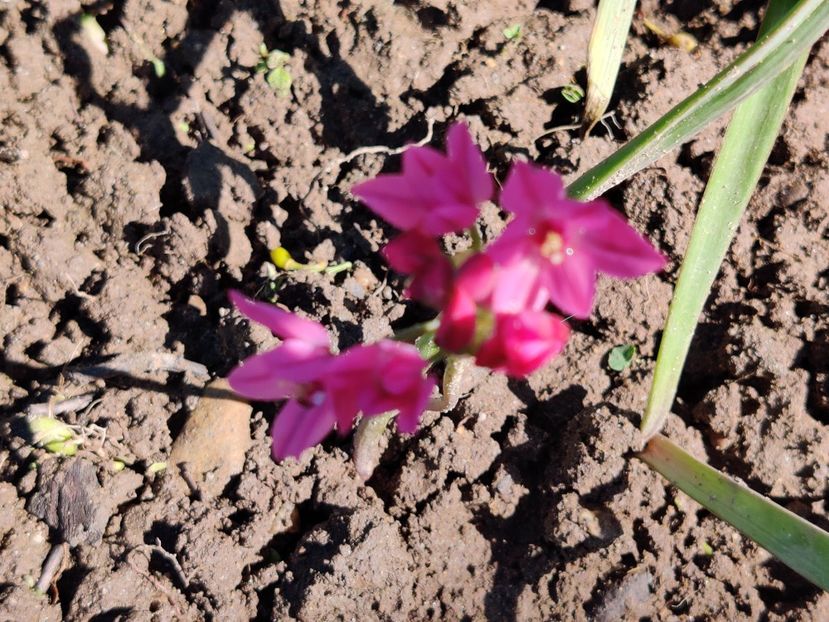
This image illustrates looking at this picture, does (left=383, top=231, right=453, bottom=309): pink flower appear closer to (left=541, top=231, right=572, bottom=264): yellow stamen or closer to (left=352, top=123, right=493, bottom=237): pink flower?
→ (left=352, top=123, right=493, bottom=237): pink flower

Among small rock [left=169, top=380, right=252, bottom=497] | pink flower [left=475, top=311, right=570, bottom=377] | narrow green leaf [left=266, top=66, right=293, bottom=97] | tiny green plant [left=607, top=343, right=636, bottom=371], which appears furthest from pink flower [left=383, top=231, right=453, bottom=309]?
narrow green leaf [left=266, top=66, right=293, bottom=97]

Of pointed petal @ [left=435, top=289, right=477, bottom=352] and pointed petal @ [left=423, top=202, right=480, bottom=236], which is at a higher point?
pointed petal @ [left=423, top=202, right=480, bottom=236]

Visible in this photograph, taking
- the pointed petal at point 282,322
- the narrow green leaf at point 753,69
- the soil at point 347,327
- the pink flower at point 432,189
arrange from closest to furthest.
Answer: the pink flower at point 432,189
the pointed petal at point 282,322
the narrow green leaf at point 753,69
the soil at point 347,327

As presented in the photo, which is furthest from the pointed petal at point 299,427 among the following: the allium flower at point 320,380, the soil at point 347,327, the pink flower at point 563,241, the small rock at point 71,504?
the small rock at point 71,504

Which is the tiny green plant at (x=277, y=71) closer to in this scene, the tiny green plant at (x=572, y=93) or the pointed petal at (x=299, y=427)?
the tiny green plant at (x=572, y=93)

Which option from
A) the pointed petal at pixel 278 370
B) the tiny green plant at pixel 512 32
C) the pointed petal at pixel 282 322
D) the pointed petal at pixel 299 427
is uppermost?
the tiny green plant at pixel 512 32

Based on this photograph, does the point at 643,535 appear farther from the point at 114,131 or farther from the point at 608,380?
the point at 114,131
